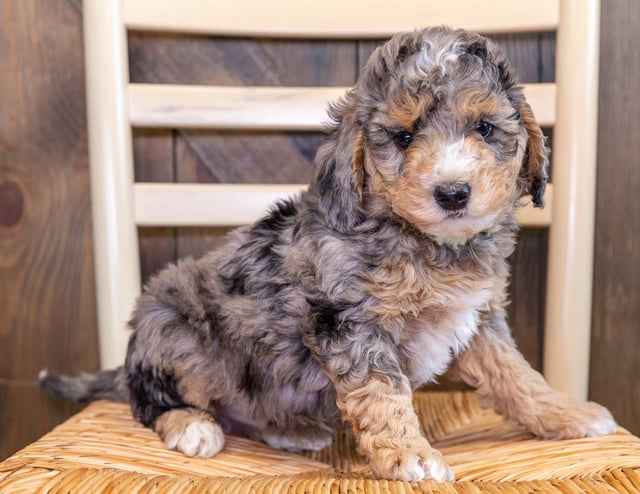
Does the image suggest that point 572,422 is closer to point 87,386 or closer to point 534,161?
point 534,161

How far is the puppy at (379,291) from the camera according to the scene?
1.39 m

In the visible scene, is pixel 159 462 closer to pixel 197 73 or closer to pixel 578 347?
pixel 578 347

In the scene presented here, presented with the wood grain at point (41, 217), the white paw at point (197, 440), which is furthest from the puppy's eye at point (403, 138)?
the wood grain at point (41, 217)

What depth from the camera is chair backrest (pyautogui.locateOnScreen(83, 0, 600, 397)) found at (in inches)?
78.5

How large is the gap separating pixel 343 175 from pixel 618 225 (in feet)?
4.15

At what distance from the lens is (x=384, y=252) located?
149 cm

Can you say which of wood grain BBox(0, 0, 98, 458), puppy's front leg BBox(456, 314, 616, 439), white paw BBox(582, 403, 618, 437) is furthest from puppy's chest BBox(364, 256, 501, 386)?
wood grain BBox(0, 0, 98, 458)

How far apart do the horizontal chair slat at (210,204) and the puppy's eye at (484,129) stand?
2.40ft

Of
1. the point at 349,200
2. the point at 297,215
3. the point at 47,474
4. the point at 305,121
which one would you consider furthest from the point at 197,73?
the point at 47,474

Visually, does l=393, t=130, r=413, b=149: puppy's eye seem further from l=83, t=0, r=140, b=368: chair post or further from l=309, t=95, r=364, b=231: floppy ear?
l=83, t=0, r=140, b=368: chair post

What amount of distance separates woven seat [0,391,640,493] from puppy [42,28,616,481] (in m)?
0.07

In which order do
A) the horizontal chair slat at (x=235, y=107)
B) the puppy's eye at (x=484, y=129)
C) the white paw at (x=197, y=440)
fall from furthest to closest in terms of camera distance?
the horizontal chair slat at (x=235, y=107)
the white paw at (x=197, y=440)
the puppy's eye at (x=484, y=129)

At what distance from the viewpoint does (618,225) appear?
2.33m

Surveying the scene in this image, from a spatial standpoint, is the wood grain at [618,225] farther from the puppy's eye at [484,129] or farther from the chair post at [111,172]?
the chair post at [111,172]
